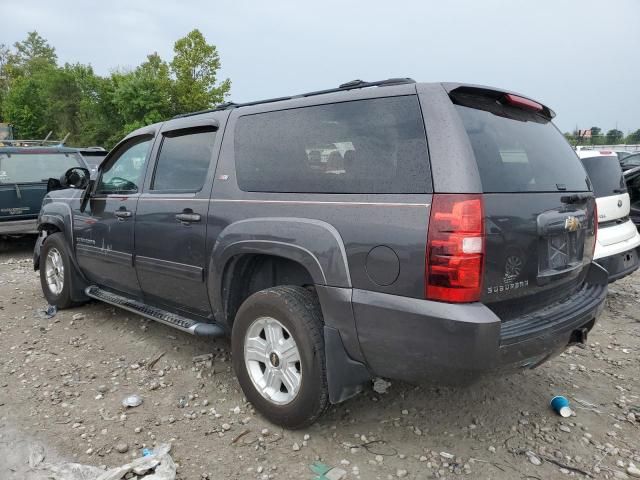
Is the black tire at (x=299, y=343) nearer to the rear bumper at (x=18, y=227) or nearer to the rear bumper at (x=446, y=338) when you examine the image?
the rear bumper at (x=446, y=338)

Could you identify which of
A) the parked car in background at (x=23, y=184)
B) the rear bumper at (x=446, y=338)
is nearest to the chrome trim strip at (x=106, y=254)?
the rear bumper at (x=446, y=338)

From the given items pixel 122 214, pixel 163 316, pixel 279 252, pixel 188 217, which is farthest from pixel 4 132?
pixel 279 252

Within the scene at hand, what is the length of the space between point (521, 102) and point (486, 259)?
3.55 ft

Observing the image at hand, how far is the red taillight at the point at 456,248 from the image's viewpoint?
84.4 inches

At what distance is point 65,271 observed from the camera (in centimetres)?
498

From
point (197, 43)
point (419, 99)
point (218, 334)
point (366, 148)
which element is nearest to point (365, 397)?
point (218, 334)

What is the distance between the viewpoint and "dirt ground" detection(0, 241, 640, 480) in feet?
8.52

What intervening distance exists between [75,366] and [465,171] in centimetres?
331

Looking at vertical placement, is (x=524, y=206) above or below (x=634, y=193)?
above

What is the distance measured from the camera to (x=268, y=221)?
2.84m

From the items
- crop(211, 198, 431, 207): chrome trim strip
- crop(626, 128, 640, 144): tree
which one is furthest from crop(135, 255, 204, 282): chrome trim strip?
crop(626, 128, 640, 144): tree

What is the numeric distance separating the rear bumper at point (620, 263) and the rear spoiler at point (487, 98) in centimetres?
239

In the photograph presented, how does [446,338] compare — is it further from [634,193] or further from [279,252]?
[634,193]

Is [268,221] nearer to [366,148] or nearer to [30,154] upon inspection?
[366,148]
